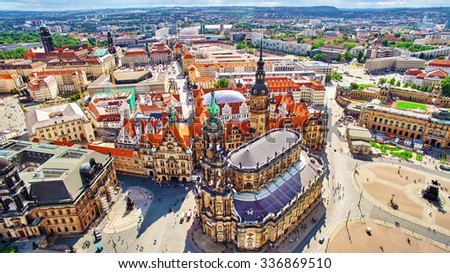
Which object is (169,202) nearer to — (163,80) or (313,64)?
(163,80)

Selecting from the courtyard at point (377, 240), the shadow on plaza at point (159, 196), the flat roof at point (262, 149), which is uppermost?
the flat roof at point (262, 149)

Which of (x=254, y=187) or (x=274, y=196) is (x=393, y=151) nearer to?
(x=274, y=196)

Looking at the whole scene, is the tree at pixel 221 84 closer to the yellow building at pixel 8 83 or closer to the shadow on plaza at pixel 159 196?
the shadow on plaza at pixel 159 196

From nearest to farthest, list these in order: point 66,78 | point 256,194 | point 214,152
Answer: point 214,152
point 256,194
point 66,78

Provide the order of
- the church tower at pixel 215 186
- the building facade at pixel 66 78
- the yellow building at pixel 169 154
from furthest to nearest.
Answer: the building facade at pixel 66 78, the yellow building at pixel 169 154, the church tower at pixel 215 186

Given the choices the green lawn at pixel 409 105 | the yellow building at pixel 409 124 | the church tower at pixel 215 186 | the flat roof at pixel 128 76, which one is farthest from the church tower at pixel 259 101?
the flat roof at pixel 128 76

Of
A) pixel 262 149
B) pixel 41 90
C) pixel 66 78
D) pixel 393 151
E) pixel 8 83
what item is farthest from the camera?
pixel 66 78

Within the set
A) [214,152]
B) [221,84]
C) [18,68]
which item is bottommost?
[221,84]

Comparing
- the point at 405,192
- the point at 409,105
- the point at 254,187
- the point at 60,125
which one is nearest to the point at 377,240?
the point at 405,192
